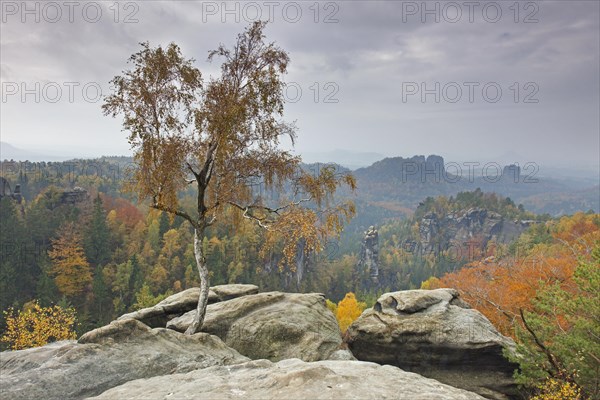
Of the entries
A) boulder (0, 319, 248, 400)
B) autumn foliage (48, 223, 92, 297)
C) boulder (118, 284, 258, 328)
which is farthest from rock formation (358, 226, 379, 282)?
boulder (0, 319, 248, 400)

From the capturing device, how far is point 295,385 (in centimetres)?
841

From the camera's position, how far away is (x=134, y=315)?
20.4 meters

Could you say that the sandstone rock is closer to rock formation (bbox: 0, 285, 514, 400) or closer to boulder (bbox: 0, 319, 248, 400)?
rock formation (bbox: 0, 285, 514, 400)

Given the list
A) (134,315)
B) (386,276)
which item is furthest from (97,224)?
(386,276)

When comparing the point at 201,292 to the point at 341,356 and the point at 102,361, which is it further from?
the point at 341,356

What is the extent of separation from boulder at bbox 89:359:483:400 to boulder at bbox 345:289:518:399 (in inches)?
268

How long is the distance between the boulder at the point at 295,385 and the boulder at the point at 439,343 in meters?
6.81

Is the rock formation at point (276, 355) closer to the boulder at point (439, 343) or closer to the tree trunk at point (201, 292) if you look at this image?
the boulder at point (439, 343)

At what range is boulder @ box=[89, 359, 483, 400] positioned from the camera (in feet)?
27.3

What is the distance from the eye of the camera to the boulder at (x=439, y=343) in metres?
15.8

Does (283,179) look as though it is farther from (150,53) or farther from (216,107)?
(150,53)

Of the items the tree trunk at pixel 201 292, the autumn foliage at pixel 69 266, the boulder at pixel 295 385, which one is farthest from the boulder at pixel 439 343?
the autumn foliage at pixel 69 266

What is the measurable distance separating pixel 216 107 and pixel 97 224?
79266 mm

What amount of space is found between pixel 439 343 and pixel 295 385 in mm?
10266
